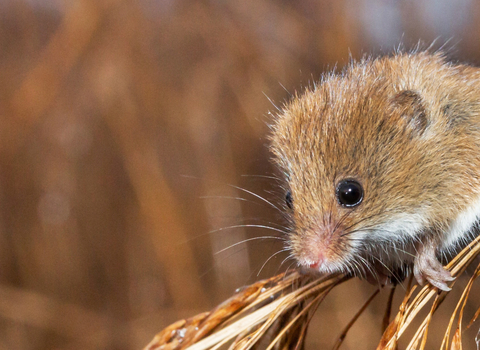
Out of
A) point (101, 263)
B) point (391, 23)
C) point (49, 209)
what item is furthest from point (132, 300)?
point (391, 23)

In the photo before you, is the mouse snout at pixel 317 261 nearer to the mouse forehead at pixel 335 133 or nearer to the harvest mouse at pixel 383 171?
the harvest mouse at pixel 383 171

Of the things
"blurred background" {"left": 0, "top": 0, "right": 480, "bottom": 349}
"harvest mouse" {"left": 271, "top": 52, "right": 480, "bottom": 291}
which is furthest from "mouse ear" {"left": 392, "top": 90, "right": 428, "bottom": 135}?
"blurred background" {"left": 0, "top": 0, "right": 480, "bottom": 349}

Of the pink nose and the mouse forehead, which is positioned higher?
the mouse forehead

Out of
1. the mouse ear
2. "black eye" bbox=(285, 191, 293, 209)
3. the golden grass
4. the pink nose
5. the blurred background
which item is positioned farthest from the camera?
the blurred background

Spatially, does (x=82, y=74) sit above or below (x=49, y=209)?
above

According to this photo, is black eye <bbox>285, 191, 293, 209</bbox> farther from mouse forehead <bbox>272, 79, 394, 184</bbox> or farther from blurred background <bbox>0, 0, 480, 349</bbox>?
blurred background <bbox>0, 0, 480, 349</bbox>

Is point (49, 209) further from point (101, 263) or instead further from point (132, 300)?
point (132, 300)

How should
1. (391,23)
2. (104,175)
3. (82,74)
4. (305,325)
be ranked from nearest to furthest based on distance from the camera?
(305,325)
(391,23)
(82,74)
(104,175)
